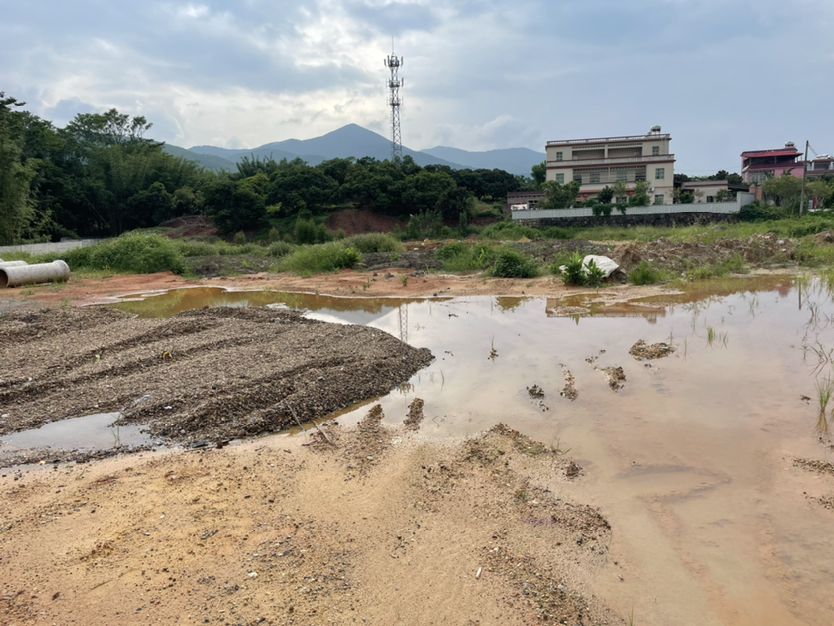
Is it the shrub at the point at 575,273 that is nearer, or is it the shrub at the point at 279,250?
Answer: the shrub at the point at 575,273

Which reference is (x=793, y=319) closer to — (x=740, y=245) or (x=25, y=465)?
(x=740, y=245)

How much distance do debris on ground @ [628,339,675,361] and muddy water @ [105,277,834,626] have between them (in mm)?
172

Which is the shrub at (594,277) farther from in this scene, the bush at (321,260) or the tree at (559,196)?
the tree at (559,196)

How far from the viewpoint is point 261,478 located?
4.45 metres

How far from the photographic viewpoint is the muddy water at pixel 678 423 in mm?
3236

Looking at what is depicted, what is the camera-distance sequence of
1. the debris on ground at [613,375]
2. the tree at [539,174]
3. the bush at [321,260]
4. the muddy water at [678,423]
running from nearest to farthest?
the muddy water at [678,423] < the debris on ground at [613,375] < the bush at [321,260] < the tree at [539,174]

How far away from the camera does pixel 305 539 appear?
11.8 ft

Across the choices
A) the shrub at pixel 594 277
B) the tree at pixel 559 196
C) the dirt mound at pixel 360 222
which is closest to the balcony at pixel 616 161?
the tree at pixel 559 196

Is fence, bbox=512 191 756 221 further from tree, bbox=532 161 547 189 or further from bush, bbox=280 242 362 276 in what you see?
bush, bbox=280 242 362 276

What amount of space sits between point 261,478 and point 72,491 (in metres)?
1.43

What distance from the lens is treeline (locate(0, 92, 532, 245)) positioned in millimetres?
39312

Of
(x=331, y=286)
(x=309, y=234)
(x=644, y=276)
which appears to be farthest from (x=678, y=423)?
(x=309, y=234)

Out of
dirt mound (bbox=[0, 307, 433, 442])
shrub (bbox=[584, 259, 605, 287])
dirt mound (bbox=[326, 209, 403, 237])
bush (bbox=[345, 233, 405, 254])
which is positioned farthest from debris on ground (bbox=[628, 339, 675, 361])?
dirt mound (bbox=[326, 209, 403, 237])

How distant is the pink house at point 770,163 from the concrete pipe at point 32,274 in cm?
6449
